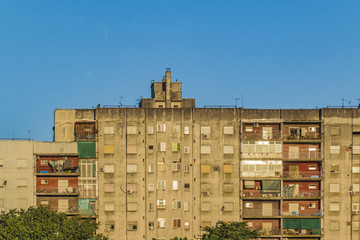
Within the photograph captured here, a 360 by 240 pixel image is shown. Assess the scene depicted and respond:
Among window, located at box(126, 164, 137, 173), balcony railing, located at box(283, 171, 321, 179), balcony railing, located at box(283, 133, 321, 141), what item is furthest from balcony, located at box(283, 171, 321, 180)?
window, located at box(126, 164, 137, 173)


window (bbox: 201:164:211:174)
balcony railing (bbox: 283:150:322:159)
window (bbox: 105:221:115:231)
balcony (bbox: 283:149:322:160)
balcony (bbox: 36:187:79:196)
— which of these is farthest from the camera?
balcony railing (bbox: 283:150:322:159)

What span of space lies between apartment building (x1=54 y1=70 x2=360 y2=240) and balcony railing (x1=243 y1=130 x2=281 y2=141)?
0.52 ft

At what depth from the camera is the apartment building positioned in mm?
69125

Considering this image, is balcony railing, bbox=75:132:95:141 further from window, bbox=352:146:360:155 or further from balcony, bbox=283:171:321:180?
window, bbox=352:146:360:155

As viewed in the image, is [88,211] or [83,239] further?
[88,211]

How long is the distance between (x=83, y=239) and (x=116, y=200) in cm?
958

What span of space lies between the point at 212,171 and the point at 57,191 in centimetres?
2421

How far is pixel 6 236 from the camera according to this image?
56.5 m

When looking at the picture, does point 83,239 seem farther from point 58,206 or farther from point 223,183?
point 223,183

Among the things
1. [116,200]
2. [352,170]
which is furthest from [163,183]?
[352,170]

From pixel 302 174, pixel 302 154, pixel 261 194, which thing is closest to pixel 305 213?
pixel 302 174

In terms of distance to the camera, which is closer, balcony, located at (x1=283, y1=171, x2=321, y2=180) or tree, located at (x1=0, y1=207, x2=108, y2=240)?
tree, located at (x1=0, y1=207, x2=108, y2=240)

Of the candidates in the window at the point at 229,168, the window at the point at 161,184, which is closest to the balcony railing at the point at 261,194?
the window at the point at 229,168

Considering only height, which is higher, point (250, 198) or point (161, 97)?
point (161, 97)
